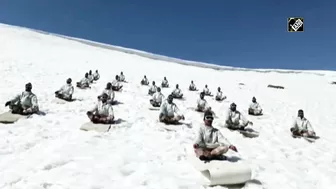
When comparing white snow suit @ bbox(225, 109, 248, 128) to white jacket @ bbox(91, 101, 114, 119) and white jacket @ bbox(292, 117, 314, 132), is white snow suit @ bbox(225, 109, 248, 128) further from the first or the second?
white jacket @ bbox(91, 101, 114, 119)

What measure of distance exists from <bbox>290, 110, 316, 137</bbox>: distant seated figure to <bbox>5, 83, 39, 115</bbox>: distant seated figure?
9559 mm

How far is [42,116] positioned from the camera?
1091 centimetres

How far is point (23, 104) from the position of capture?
10867 millimetres

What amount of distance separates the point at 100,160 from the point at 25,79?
14.8 meters

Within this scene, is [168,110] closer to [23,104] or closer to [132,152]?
[132,152]

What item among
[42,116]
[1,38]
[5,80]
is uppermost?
[1,38]

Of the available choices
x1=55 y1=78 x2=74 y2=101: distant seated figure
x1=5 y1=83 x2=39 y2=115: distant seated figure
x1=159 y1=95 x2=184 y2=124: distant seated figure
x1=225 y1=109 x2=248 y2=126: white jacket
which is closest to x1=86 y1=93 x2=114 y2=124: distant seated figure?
x1=159 y1=95 x2=184 y2=124: distant seated figure

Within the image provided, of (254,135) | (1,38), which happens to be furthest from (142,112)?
(1,38)

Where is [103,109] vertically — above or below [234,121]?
above

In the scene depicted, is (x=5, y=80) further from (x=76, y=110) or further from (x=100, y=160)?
(x=100, y=160)

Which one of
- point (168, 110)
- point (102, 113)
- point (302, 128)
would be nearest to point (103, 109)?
point (102, 113)

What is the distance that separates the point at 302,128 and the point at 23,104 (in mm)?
10131

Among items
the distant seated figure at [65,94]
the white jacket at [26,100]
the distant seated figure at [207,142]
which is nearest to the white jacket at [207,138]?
the distant seated figure at [207,142]

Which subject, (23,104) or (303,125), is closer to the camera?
(23,104)
